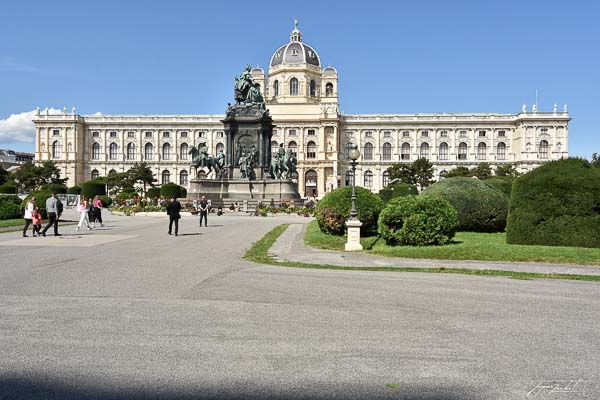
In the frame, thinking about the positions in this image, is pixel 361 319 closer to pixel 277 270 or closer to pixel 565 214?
pixel 277 270

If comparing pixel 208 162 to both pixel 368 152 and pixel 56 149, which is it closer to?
pixel 368 152

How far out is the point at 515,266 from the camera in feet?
43.4

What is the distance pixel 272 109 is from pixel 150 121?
82.2 ft

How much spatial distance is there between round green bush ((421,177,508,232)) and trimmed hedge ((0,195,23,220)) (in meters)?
23.5

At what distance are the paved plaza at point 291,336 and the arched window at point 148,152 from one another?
338 ft

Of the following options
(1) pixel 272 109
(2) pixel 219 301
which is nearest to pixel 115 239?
(2) pixel 219 301

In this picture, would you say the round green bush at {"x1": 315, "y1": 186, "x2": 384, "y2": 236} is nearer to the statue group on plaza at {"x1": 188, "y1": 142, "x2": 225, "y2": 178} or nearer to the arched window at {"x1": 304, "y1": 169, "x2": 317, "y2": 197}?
the statue group on plaza at {"x1": 188, "y1": 142, "x2": 225, "y2": 178}

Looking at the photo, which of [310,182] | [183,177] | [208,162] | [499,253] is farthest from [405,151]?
[499,253]

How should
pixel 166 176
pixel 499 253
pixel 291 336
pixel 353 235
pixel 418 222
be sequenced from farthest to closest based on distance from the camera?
pixel 166 176 < pixel 353 235 < pixel 418 222 < pixel 499 253 < pixel 291 336

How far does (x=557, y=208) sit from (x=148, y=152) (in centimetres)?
10352

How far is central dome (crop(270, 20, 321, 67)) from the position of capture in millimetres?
110438

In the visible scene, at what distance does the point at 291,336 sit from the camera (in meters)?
6.28

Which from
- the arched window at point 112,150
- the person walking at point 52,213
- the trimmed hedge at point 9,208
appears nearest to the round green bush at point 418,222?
the person walking at point 52,213

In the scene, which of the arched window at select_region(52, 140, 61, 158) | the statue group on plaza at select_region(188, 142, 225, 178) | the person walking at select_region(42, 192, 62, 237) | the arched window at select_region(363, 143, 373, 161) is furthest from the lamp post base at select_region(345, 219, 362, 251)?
the arched window at select_region(52, 140, 61, 158)
